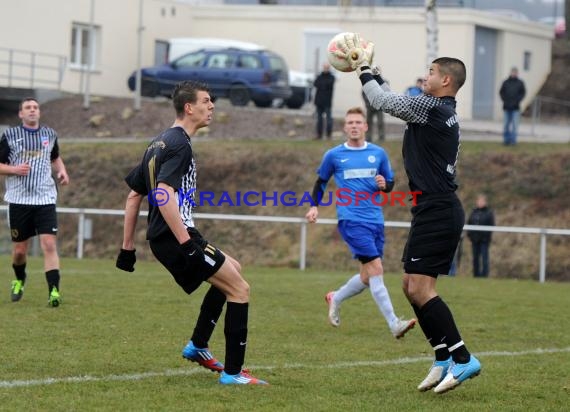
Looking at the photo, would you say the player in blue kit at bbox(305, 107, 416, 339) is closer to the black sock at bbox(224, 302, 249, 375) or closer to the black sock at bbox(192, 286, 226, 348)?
the black sock at bbox(192, 286, 226, 348)

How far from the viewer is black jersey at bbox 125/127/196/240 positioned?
293 inches

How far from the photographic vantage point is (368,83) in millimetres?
7598

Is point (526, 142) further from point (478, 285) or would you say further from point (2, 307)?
point (2, 307)

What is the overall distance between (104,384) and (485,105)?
1225 inches

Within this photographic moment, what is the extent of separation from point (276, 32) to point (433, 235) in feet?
109

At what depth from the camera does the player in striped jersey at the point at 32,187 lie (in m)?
12.0

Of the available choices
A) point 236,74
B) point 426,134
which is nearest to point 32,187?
A: point 426,134

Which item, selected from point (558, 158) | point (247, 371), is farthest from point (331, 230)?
point (247, 371)

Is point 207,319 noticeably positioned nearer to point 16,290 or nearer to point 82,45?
point 16,290

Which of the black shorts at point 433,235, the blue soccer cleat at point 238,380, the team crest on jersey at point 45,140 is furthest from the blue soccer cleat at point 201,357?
the team crest on jersey at point 45,140

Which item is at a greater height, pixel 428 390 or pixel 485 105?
pixel 485 105

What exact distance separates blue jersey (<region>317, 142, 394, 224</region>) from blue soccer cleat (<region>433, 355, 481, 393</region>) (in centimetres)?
387

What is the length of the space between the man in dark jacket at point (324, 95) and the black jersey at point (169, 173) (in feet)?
63.4

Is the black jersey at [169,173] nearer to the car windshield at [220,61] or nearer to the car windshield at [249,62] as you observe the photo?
the car windshield at [249,62]
